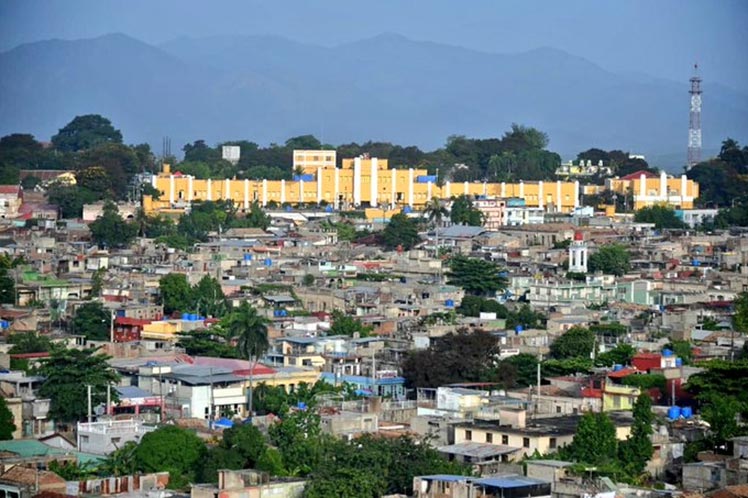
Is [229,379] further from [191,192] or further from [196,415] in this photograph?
[191,192]

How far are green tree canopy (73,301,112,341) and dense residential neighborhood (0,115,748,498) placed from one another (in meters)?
0.07

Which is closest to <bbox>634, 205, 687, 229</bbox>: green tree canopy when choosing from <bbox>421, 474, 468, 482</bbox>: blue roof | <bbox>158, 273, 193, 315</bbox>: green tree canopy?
<bbox>158, 273, 193, 315</bbox>: green tree canopy

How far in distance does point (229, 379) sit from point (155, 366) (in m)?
1.14

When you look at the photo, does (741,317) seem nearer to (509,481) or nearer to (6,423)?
(6,423)

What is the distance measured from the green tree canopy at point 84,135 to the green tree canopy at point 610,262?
131 ft

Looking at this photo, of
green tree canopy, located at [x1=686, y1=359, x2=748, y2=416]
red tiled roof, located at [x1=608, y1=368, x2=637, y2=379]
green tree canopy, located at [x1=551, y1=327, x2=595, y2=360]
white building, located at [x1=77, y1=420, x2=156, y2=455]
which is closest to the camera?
white building, located at [x1=77, y1=420, x2=156, y2=455]

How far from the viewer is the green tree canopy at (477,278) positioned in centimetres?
3894

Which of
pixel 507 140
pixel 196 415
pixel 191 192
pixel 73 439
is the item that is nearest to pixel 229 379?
pixel 196 415

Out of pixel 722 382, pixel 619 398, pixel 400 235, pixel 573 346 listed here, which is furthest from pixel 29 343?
pixel 400 235

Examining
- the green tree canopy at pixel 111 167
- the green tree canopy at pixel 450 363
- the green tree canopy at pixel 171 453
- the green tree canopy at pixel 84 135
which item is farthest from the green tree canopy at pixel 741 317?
the green tree canopy at pixel 84 135

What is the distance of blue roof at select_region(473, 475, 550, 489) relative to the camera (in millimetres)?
17953

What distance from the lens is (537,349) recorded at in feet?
96.0

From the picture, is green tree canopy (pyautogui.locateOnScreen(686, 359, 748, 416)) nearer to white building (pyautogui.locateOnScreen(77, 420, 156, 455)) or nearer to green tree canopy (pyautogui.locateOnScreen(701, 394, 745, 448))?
green tree canopy (pyautogui.locateOnScreen(701, 394, 745, 448))

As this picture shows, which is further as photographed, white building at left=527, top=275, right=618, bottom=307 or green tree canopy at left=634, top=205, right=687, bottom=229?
green tree canopy at left=634, top=205, right=687, bottom=229
